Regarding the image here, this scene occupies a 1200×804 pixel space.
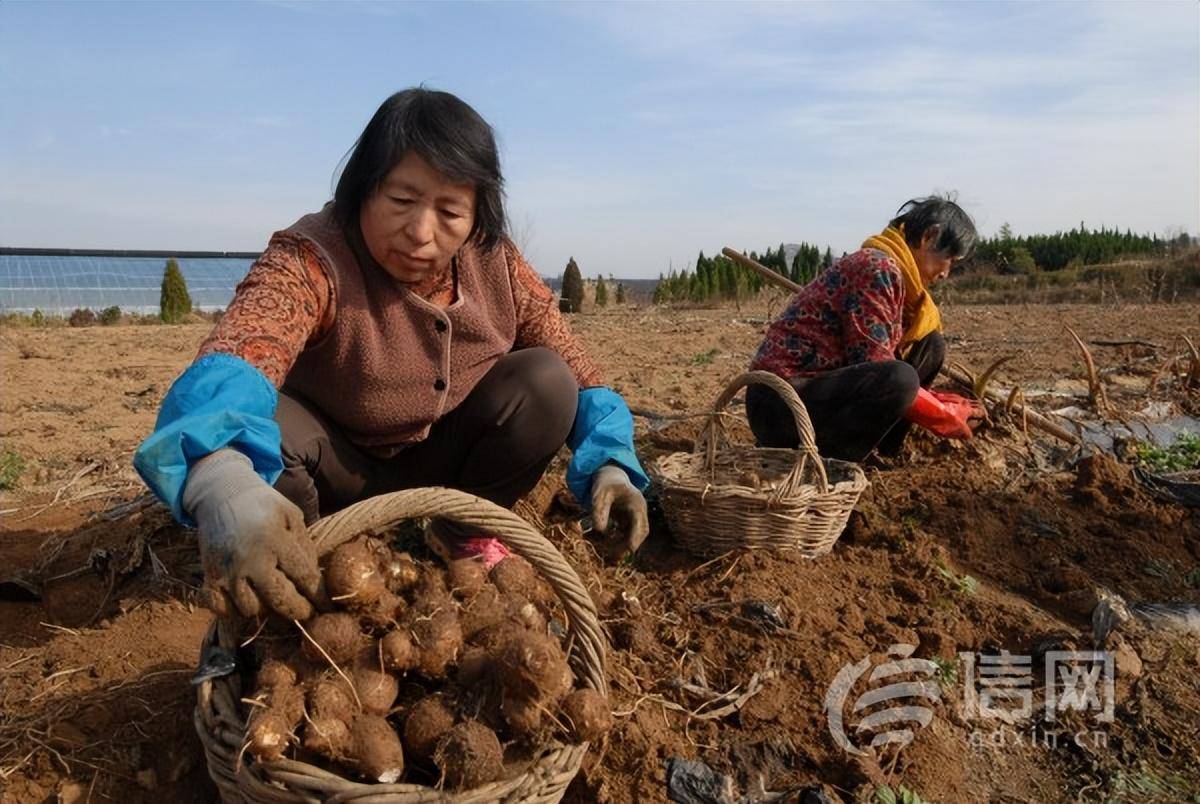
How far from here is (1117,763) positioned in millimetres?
2135

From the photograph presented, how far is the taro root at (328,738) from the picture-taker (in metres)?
1.44

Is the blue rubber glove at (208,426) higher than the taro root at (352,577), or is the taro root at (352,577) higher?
the blue rubber glove at (208,426)

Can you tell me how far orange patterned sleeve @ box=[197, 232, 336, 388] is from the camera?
188cm

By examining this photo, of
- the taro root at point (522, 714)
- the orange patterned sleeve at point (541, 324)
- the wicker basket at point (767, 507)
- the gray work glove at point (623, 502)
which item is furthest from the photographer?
the wicker basket at point (767, 507)

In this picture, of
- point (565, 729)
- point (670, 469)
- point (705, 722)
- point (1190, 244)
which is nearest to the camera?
point (565, 729)

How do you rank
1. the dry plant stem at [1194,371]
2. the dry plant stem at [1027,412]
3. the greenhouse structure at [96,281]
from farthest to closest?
the greenhouse structure at [96,281], the dry plant stem at [1194,371], the dry plant stem at [1027,412]

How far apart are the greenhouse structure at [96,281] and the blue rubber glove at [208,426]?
1483 centimetres

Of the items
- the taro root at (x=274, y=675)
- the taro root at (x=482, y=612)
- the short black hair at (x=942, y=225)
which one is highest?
the short black hair at (x=942, y=225)

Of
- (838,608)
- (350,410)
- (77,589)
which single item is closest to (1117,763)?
(838,608)

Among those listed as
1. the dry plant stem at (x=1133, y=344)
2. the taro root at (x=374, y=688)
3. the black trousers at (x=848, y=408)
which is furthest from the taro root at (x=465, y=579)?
the dry plant stem at (x=1133, y=344)

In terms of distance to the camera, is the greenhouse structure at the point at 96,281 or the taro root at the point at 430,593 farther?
the greenhouse structure at the point at 96,281

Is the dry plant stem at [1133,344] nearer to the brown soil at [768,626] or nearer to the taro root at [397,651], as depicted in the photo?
the brown soil at [768,626]

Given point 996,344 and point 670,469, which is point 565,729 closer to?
point 670,469

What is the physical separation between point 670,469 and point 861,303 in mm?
1048
